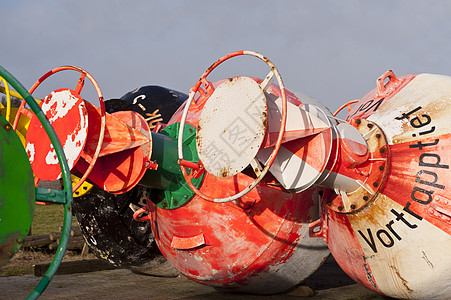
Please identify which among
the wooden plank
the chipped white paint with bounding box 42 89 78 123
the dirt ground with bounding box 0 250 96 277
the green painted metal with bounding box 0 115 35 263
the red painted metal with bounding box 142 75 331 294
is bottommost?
the dirt ground with bounding box 0 250 96 277

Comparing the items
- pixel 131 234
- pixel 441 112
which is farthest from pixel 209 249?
pixel 441 112

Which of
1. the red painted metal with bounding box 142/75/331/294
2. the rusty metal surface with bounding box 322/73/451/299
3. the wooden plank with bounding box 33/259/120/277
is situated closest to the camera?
the rusty metal surface with bounding box 322/73/451/299

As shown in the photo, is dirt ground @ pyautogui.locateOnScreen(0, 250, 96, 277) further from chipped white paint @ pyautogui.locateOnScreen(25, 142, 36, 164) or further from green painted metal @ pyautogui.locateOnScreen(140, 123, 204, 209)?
green painted metal @ pyautogui.locateOnScreen(140, 123, 204, 209)

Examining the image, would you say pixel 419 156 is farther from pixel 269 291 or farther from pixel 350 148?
pixel 269 291

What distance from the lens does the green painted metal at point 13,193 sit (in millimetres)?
2072

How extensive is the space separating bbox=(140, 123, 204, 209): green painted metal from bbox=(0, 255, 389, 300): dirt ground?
4.38 feet

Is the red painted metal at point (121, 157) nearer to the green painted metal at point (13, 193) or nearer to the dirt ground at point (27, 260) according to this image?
the green painted metal at point (13, 193)

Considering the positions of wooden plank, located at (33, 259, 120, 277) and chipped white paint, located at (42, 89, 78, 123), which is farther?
wooden plank, located at (33, 259, 120, 277)

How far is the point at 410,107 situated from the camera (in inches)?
138

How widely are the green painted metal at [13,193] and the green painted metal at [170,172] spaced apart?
1903 mm

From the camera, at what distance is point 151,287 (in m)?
5.90

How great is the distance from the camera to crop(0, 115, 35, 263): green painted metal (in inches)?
81.6

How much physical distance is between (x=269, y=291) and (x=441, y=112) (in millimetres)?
2380

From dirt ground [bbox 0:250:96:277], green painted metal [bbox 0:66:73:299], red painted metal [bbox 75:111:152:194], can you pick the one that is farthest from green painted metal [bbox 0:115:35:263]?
dirt ground [bbox 0:250:96:277]
